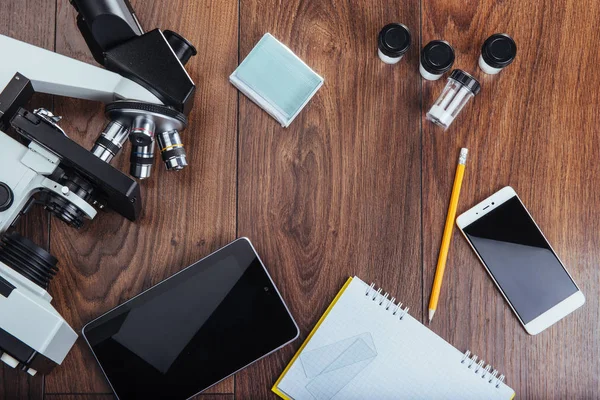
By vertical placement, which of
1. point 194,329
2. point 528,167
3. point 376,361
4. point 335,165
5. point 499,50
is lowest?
point 194,329

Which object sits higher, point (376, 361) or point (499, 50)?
point (499, 50)

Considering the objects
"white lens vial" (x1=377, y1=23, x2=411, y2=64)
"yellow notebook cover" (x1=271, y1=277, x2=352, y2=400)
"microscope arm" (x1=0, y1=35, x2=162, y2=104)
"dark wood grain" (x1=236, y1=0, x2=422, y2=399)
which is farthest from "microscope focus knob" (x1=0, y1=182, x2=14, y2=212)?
"white lens vial" (x1=377, y1=23, x2=411, y2=64)

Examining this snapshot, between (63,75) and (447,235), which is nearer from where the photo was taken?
(63,75)

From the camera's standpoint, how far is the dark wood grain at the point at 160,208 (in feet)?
2.88

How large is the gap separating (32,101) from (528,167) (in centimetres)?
77

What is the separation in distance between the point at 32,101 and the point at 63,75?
0.48ft

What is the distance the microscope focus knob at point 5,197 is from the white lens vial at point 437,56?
0.61 meters

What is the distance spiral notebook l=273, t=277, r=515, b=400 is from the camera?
0.88 meters

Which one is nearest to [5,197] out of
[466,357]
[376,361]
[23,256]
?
[23,256]

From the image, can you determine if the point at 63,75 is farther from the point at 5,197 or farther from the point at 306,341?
the point at 306,341

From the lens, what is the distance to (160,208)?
35.4 inches

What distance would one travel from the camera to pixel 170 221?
35.4 inches

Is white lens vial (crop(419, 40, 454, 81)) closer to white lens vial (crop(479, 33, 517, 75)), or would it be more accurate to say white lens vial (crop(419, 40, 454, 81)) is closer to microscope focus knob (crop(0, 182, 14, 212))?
white lens vial (crop(479, 33, 517, 75))

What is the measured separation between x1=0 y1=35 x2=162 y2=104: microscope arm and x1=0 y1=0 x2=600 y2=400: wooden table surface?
0.40 ft
